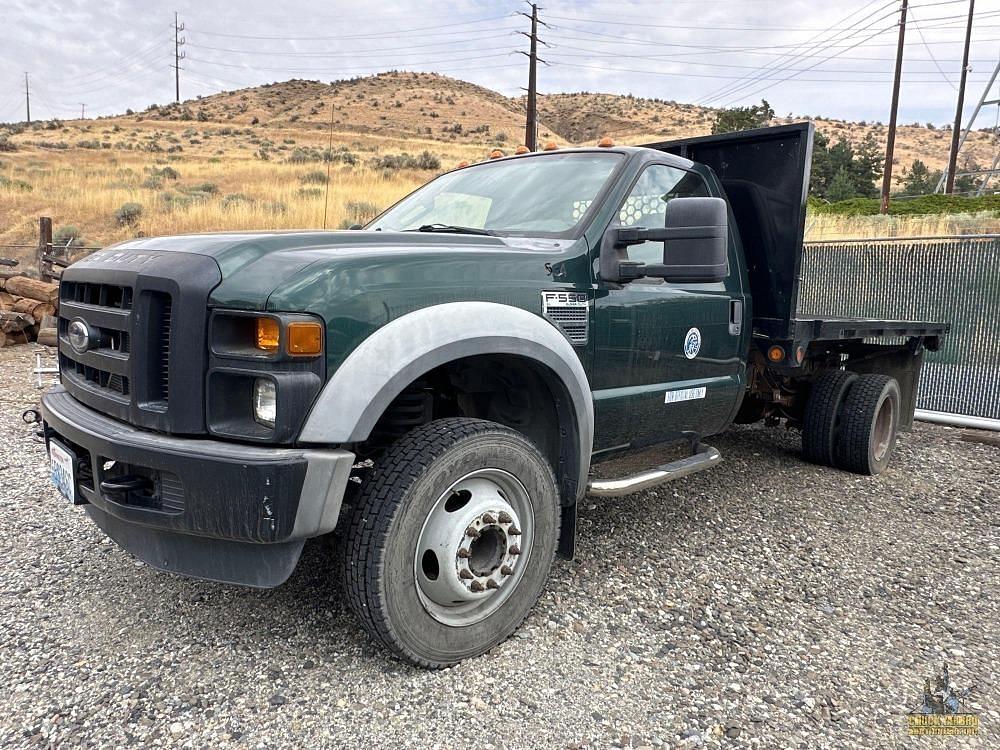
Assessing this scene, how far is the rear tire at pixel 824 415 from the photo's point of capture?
527 centimetres

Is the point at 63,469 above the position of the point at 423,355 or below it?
below

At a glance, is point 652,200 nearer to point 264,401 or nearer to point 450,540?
point 450,540

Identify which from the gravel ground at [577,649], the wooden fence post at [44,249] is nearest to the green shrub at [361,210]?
the wooden fence post at [44,249]

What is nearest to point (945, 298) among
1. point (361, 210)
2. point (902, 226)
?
point (902, 226)

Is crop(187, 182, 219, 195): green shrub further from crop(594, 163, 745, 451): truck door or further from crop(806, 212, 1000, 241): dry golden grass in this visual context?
crop(594, 163, 745, 451): truck door

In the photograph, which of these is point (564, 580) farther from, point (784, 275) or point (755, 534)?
A: point (784, 275)

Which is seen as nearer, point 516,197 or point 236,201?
point 516,197

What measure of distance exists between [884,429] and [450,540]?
431cm

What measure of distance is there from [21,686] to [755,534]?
11.2 feet

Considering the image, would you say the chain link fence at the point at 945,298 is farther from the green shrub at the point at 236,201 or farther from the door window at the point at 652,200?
the green shrub at the point at 236,201

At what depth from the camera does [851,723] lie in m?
2.36

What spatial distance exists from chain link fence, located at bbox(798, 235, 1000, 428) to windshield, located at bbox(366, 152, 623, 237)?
3.83 meters

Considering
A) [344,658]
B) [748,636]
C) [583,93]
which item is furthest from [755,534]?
[583,93]

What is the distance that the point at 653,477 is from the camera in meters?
3.40
